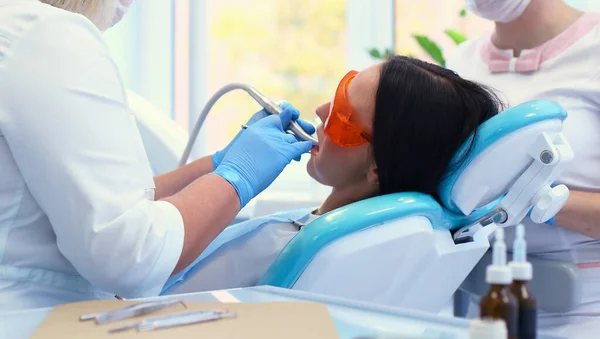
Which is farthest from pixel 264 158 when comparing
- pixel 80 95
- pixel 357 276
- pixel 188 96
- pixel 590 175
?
pixel 188 96

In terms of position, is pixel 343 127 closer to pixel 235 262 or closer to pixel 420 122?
pixel 420 122

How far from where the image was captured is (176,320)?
0.92 m

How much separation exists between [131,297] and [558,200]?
0.89m

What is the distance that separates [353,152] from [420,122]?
19 centimetres

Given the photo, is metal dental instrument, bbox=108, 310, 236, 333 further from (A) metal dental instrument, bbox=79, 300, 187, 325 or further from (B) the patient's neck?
(B) the patient's neck

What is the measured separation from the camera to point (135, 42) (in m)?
3.73

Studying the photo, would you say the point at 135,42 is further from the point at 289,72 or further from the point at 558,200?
the point at 558,200

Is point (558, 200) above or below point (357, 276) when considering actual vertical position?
above

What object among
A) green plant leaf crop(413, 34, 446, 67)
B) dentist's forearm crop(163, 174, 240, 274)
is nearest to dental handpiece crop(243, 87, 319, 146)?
dentist's forearm crop(163, 174, 240, 274)

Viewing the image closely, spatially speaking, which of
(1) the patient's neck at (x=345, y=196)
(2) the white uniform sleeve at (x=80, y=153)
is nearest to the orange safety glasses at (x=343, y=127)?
(1) the patient's neck at (x=345, y=196)

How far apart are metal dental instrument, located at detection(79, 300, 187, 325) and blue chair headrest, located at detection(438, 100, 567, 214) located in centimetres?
77

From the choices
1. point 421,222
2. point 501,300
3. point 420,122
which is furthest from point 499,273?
point 420,122

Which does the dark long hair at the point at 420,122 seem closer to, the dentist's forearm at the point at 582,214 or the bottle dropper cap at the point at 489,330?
the dentist's forearm at the point at 582,214

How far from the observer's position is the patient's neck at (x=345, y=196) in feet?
5.63
